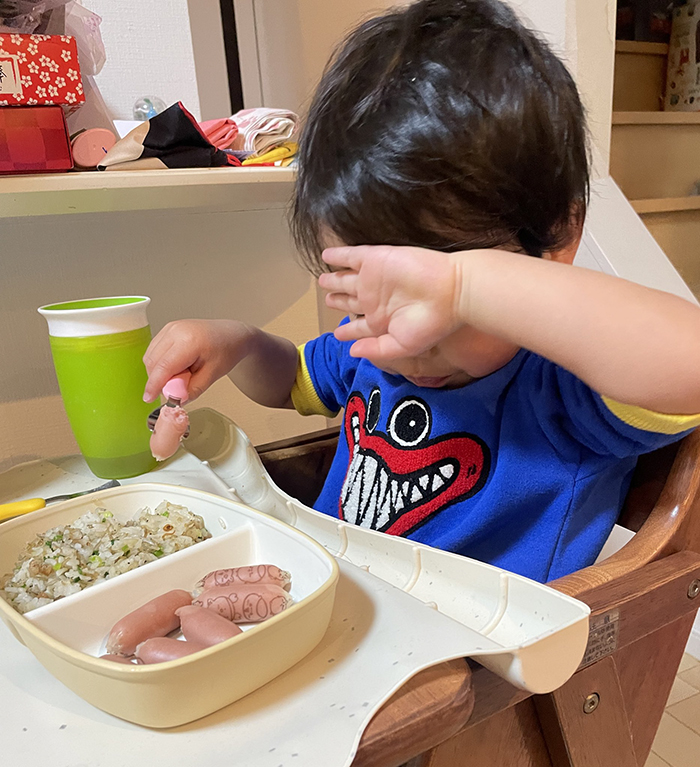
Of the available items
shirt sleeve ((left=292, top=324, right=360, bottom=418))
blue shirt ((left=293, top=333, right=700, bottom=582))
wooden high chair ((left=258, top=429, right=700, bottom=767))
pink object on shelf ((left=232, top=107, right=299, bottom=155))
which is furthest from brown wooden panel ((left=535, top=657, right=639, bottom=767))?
pink object on shelf ((left=232, top=107, right=299, bottom=155))

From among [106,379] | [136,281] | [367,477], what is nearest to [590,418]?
[367,477]

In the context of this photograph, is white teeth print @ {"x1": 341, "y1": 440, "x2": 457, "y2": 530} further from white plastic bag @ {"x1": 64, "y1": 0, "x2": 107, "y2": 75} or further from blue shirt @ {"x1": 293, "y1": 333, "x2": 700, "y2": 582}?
white plastic bag @ {"x1": 64, "y1": 0, "x2": 107, "y2": 75}

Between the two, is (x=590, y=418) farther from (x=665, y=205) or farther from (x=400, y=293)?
(x=665, y=205)

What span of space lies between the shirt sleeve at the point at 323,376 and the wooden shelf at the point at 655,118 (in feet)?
A: 3.76

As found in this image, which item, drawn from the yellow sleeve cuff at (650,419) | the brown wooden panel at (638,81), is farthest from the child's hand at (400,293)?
the brown wooden panel at (638,81)

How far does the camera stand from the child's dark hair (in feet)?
1.61

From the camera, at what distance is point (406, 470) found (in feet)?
2.28

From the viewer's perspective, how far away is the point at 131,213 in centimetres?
102

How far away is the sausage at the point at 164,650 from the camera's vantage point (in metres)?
0.38

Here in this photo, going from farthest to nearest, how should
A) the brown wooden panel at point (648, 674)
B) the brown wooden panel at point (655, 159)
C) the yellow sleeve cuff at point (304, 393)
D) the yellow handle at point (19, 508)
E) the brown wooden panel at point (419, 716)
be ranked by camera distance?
the brown wooden panel at point (655, 159) → the yellow sleeve cuff at point (304, 393) → the yellow handle at point (19, 508) → the brown wooden panel at point (648, 674) → the brown wooden panel at point (419, 716)

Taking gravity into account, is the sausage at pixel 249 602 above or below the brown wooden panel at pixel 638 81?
below

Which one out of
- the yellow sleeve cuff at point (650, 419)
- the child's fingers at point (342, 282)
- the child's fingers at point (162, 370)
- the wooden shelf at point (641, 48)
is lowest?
the child's fingers at point (162, 370)

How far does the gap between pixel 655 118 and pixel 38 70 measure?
158cm

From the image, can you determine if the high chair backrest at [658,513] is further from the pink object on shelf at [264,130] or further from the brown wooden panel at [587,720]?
the pink object on shelf at [264,130]
